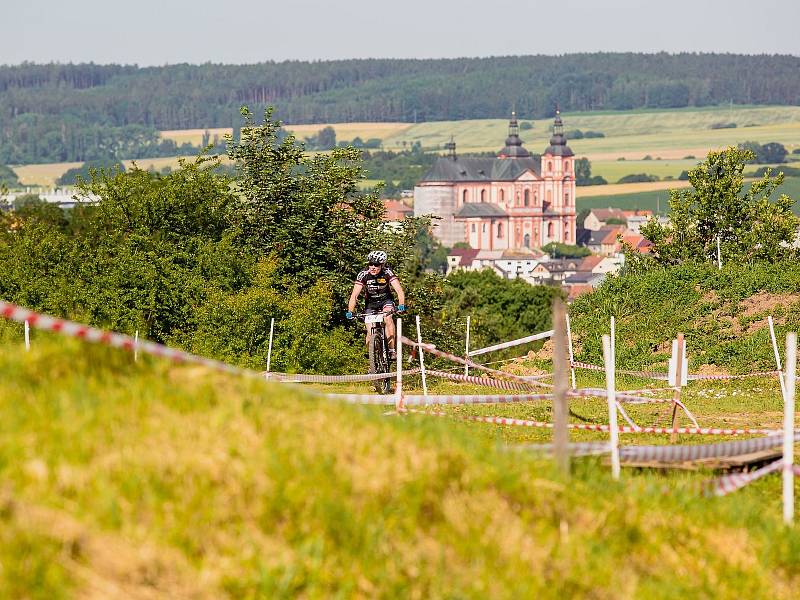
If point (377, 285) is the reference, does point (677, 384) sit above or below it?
below

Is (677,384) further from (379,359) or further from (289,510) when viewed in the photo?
(289,510)

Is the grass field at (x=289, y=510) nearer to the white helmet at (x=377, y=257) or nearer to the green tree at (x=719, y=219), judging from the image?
the white helmet at (x=377, y=257)

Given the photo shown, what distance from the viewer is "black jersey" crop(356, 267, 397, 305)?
20312 millimetres

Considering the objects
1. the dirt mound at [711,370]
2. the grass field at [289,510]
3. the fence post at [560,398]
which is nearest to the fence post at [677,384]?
the fence post at [560,398]

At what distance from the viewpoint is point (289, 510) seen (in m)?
7.18

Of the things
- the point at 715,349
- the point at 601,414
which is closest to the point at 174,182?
the point at 715,349

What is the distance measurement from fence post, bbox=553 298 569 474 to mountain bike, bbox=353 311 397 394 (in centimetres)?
1040

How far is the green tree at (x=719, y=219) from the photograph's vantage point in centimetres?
6022

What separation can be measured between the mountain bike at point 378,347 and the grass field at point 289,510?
11000 millimetres

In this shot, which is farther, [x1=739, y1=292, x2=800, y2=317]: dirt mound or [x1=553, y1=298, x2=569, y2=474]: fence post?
[x1=739, y1=292, x2=800, y2=317]: dirt mound

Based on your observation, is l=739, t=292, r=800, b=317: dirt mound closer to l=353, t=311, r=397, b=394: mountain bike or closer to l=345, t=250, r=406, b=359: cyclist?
l=353, t=311, r=397, b=394: mountain bike

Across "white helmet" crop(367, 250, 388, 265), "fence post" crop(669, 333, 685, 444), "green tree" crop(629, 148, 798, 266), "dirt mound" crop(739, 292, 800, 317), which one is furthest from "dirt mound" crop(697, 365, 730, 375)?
"green tree" crop(629, 148, 798, 266)

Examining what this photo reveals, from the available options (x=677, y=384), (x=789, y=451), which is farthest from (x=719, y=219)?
(x=789, y=451)

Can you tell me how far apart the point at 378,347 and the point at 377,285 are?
0.89 m
